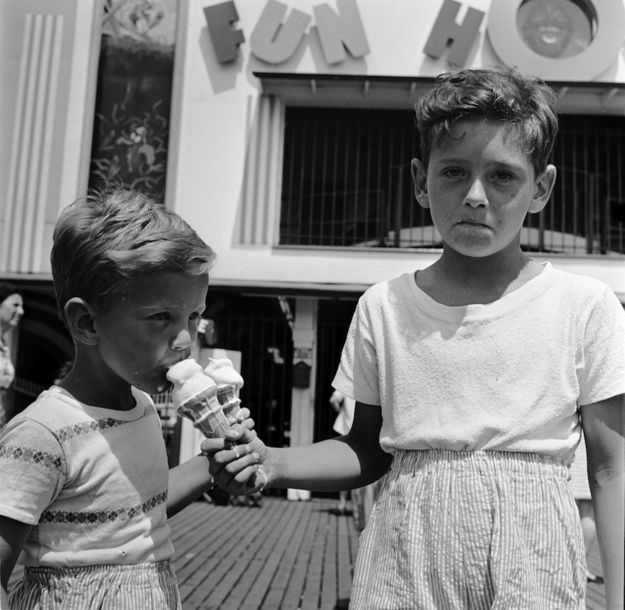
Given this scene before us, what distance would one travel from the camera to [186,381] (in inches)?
62.7

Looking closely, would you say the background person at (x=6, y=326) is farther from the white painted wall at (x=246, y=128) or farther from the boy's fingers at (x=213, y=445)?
the boy's fingers at (x=213, y=445)

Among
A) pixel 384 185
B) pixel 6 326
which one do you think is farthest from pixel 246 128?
pixel 6 326

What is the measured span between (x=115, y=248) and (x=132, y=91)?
11.7 m

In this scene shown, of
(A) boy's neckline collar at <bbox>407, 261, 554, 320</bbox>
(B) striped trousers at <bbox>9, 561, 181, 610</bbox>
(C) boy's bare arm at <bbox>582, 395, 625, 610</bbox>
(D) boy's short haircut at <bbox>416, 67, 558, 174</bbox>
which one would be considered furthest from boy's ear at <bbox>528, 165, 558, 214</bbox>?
(B) striped trousers at <bbox>9, 561, 181, 610</bbox>

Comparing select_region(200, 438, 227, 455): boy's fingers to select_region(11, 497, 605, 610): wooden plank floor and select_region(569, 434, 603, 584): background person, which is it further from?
select_region(11, 497, 605, 610): wooden plank floor

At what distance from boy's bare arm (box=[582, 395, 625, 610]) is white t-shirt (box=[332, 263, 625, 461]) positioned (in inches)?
1.4

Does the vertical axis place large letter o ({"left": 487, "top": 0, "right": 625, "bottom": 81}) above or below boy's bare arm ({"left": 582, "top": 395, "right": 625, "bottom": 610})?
above

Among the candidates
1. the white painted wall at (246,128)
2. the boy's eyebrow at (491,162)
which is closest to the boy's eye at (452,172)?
the boy's eyebrow at (491,162)

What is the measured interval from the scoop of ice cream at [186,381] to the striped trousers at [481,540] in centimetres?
47

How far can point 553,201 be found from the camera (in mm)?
12656

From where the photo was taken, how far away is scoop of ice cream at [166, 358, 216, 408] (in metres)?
1.58

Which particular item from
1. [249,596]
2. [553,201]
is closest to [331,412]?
[553,201]

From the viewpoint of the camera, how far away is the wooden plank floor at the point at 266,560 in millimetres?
5371

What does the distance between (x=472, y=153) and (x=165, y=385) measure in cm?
82
